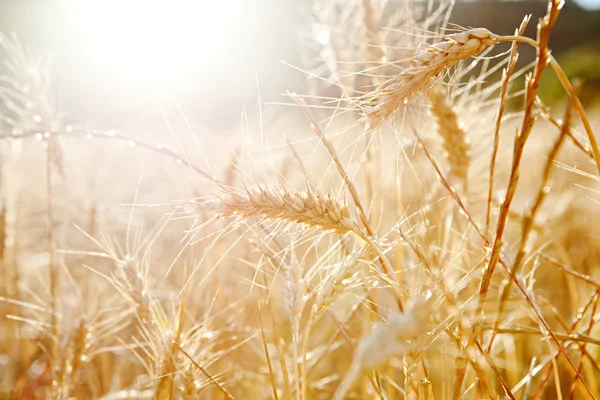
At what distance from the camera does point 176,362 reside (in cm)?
103

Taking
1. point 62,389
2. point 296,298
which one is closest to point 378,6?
point 296,298

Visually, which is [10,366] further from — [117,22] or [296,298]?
[117,22]

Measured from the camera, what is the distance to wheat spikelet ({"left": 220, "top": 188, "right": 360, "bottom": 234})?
0.80 meters

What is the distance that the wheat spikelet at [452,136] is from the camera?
1260 mm

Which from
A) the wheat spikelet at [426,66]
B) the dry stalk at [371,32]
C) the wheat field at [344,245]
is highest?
the dry stalk at [371,32]

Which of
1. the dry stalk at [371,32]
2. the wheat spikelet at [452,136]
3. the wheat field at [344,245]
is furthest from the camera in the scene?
the dry stalk at [371,32]

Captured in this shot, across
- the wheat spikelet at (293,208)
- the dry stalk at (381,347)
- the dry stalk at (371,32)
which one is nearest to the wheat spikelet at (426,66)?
the wheat spikelet at (293,208)

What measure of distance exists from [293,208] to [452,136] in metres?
0.63

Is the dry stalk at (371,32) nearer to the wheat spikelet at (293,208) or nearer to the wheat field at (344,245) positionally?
the wheat field at (344,245)

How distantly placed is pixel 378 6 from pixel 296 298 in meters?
1.16

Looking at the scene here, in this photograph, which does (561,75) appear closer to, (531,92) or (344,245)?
(531,92)

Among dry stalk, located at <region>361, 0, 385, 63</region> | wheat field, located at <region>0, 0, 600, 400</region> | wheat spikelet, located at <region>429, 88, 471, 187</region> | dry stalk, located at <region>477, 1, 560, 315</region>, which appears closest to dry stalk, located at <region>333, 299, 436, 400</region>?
wheat field, located at <region>0, 0, 600, 400</region>

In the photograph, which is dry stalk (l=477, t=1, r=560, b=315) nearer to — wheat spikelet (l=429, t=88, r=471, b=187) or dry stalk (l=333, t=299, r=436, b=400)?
dry stalk (l=333, t=299, r=436, b=400)

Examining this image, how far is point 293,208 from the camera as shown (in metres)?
0.81
